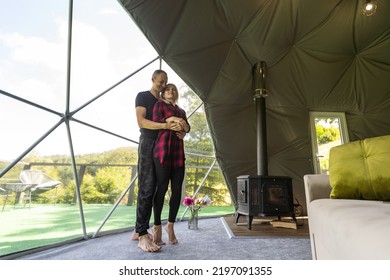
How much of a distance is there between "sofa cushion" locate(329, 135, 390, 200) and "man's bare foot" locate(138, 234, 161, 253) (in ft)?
4.54

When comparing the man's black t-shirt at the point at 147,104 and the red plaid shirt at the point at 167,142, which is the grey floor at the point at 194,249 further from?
the man's black t-shirt at the point at 147,104

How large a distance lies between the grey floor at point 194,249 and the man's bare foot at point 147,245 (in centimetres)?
4

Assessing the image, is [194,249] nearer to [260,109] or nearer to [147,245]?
[147,245]

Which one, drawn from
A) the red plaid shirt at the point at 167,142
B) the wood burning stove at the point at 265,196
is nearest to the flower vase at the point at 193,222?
the wood burning stove at the point at 265,196

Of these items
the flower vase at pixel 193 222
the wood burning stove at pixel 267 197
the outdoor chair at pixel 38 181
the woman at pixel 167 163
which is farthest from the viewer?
the wood burning stove at pixel 267 197

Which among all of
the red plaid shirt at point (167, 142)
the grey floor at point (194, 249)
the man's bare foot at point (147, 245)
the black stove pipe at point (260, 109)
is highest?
the black stove pipe at point (260, 109)

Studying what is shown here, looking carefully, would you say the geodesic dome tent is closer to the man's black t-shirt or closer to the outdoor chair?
the man's black t-shirt

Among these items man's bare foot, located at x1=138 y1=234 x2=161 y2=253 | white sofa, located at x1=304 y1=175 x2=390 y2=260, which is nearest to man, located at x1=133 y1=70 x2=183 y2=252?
man's bare foot, located at x1=138 y1=234 x2=161 y2=253

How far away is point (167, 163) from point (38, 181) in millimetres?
1406

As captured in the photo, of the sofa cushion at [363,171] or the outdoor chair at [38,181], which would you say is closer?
the sofa cushion at [363,171]

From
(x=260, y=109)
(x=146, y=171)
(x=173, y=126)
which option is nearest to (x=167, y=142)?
(x=173, y=126)

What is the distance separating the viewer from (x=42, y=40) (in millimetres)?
1885

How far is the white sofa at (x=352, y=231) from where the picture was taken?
62cm

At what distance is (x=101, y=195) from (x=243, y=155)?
2.58 meters
